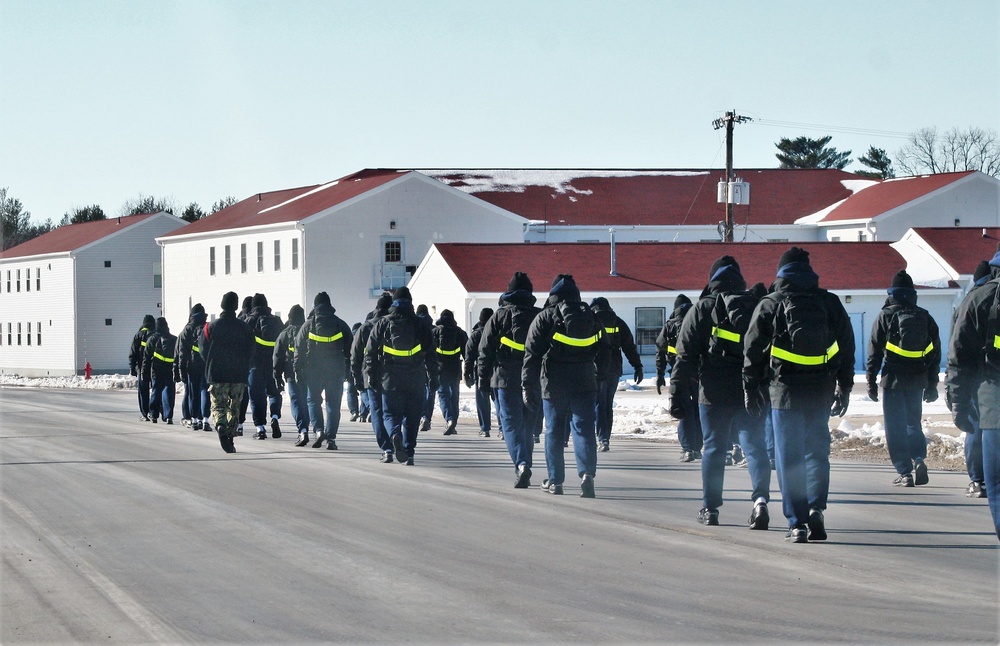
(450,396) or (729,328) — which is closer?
(729,328)

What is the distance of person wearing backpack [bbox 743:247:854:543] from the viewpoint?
973 cm

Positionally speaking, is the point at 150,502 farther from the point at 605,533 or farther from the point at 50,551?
the point at 605,533

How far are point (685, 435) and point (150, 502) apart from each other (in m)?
7.04

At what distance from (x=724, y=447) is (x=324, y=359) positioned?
8.91 m

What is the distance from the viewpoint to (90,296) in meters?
69.1

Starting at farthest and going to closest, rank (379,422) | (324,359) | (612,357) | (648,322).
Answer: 1. (648,322)
2. (324,359)
3. (612,357)
4. (379,422)

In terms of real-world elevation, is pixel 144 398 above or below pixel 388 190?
below

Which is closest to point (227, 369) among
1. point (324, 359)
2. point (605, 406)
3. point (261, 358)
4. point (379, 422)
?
point (324, 359)

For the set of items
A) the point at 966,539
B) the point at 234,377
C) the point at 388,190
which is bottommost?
the point at 966,539

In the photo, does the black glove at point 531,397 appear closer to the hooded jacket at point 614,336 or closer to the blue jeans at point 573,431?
the blue jeans at point 573,431

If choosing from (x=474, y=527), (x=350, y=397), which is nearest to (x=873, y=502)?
(x=474, y=527)

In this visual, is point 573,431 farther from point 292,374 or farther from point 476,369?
point 292,374

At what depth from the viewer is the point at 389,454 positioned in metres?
16.4

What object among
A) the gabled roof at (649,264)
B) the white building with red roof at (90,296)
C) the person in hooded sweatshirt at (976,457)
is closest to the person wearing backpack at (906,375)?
the person in hooded sweatshirt at (976,457)
